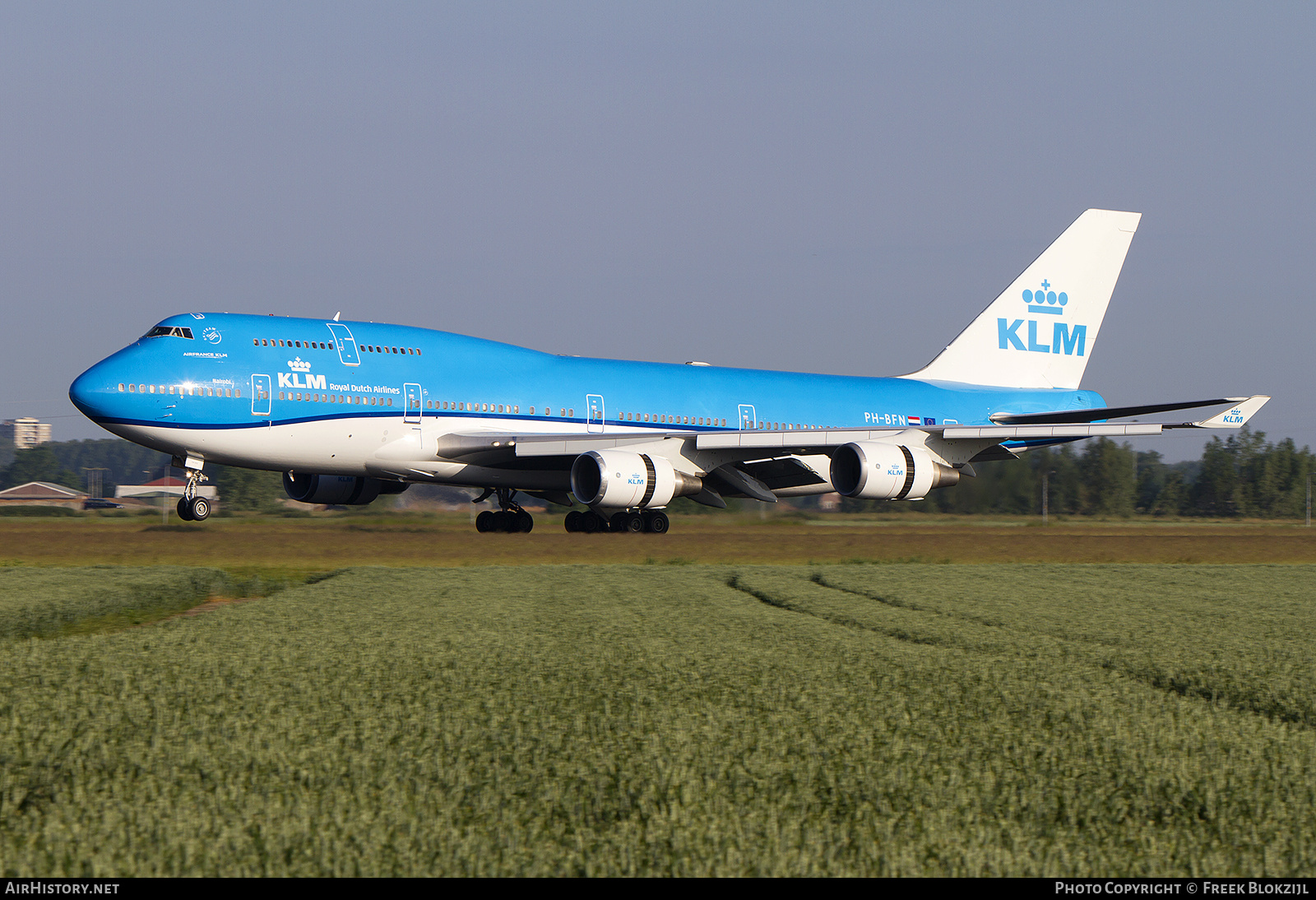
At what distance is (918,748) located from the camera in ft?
12.7

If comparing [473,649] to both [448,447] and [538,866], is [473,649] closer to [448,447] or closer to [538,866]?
[538,866]

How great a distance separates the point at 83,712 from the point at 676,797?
2.46 meters

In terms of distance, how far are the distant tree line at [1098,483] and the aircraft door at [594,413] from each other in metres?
6.91

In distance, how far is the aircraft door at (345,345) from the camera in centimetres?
2330

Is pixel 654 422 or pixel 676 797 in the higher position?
pixel 654 422

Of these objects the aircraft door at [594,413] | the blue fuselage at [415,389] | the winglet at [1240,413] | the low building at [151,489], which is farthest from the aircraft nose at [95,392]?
the low building at [151,489]

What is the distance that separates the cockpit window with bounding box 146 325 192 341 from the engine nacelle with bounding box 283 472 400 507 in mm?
5408

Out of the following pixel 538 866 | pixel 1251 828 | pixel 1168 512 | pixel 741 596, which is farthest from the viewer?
pixel 1168 512

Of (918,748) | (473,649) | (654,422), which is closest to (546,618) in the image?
(473,649)

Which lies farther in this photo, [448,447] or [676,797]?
[448,447]

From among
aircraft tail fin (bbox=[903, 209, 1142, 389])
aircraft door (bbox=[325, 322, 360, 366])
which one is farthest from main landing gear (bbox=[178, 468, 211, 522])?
aircraft tail fin (bbox=[903, 209, 1142, 389])

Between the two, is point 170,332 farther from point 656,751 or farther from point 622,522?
point 656,751

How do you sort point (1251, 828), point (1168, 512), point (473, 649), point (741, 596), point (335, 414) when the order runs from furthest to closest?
1. point (1168, 512)
2. point (335, 414)
3. point (741, 596)
4. point (473, 649)
5. point (1251, 828)

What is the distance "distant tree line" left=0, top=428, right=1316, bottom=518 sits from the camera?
3425 cm
